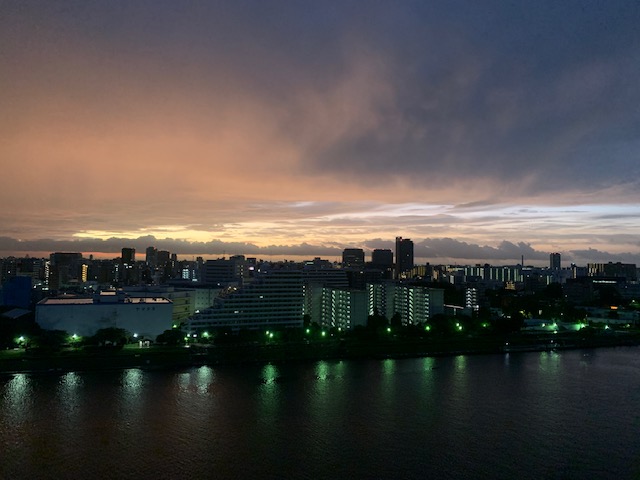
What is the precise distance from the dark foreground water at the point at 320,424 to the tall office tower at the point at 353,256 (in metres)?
40.9

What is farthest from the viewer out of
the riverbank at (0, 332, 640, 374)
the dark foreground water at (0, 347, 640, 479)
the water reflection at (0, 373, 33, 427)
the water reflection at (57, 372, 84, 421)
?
the riverbank at (0, 332, 640, 374)

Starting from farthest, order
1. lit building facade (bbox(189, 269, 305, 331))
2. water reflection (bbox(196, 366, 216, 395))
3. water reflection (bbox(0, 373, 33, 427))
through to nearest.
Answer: lit building facade (bbox(189, 269, 305, 331)) → water reflection (bbox(196, 366, 216, 395)) → water reflection (bbox(0, 373, 33, 427))

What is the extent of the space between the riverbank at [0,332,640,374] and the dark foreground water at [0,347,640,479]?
2.60 feet

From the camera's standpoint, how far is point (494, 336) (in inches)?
866

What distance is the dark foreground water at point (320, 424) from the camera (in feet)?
27.5

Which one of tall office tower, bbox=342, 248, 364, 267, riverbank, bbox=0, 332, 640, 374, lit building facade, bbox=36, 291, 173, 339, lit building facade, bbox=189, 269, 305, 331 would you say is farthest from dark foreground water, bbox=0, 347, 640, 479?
tall office tower, bbox=342, 248, 364, 267

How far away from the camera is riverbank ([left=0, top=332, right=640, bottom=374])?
15109 millimetres

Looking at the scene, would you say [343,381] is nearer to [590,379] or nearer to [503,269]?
[590,379]

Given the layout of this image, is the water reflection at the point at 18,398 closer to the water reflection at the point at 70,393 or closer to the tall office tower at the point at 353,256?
the water reflection at the point at 70,393

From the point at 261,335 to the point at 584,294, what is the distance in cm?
3187

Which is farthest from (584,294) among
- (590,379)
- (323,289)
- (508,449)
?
(508,449)

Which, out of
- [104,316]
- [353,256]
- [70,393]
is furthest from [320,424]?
[353,256]

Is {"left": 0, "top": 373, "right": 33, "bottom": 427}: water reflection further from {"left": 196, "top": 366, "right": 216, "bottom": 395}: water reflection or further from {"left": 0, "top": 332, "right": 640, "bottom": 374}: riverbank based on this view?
{"left": 196, "top": 366, "right": 216, "bottom": 395}: water reflection

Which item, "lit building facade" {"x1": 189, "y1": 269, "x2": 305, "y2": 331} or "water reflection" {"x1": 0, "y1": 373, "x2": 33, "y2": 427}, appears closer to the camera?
"water reflection" {"x1": 0, "y1": 373, "x2": 33, "y2": 427}
